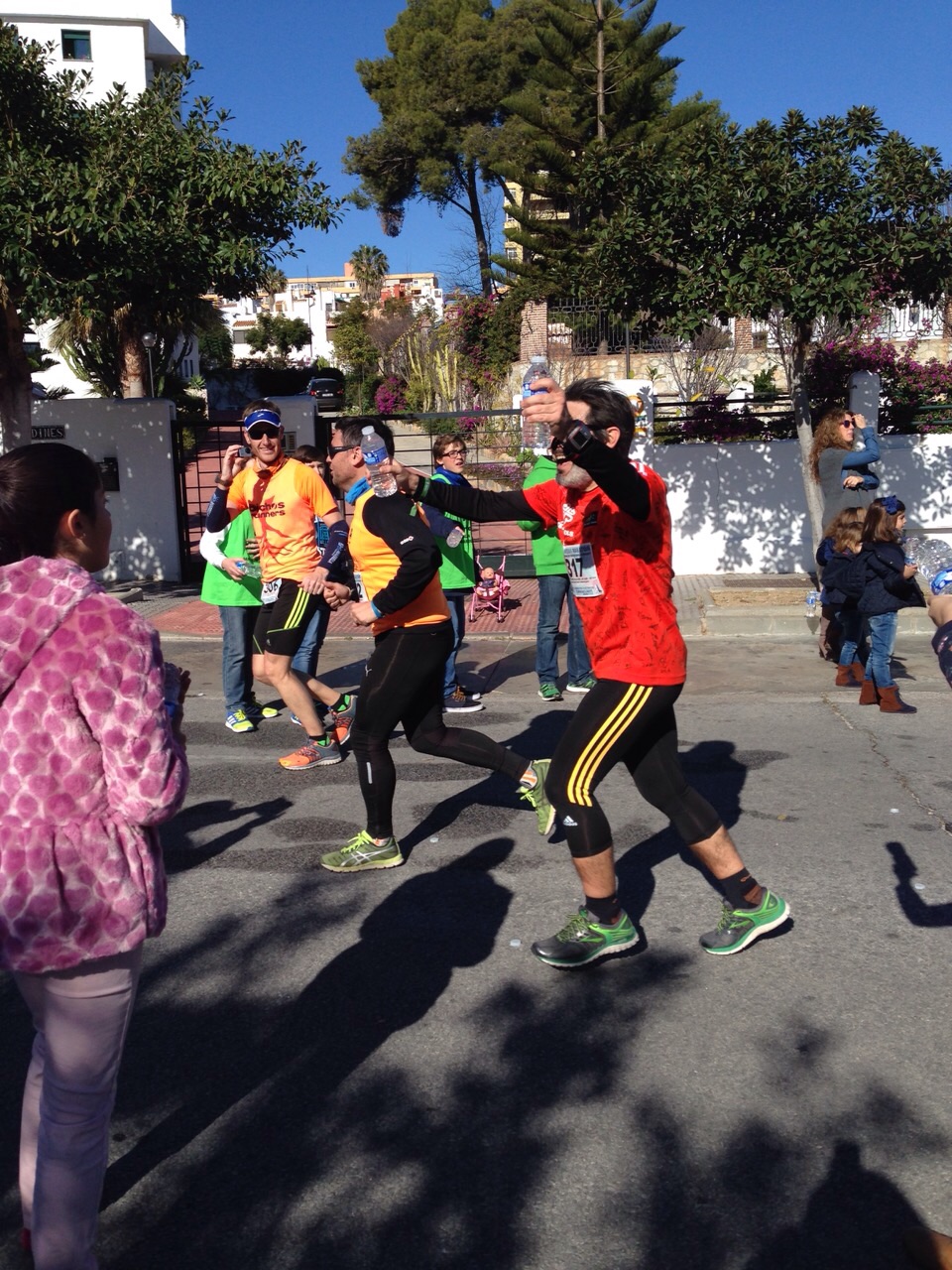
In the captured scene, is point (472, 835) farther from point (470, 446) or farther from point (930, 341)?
point (930, 341)

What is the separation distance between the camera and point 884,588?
793 centimetres

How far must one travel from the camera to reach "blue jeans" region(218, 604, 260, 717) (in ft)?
25.3

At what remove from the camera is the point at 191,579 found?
15.4 metres

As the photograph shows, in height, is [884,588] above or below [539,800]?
above

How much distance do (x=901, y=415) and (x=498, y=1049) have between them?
12.6 m

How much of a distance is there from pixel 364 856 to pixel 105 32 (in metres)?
48.1

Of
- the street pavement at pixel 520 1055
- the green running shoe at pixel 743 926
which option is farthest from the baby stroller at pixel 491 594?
the green running shoe at pixel 743 926

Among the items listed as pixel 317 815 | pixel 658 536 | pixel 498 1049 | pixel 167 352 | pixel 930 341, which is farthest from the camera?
pixel 930 341

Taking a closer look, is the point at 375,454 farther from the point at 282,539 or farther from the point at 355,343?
the point at 355,343

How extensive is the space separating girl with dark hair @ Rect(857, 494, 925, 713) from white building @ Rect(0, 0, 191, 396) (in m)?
40.4

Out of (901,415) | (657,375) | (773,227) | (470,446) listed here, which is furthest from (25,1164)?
(657,375)

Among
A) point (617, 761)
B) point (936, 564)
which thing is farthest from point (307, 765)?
point (936, 564)

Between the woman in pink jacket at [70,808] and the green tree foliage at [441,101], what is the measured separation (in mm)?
38919

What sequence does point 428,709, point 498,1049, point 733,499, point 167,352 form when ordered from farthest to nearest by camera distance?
point 167,352 < point 733,499 < point 428,709 < point 498,1049
